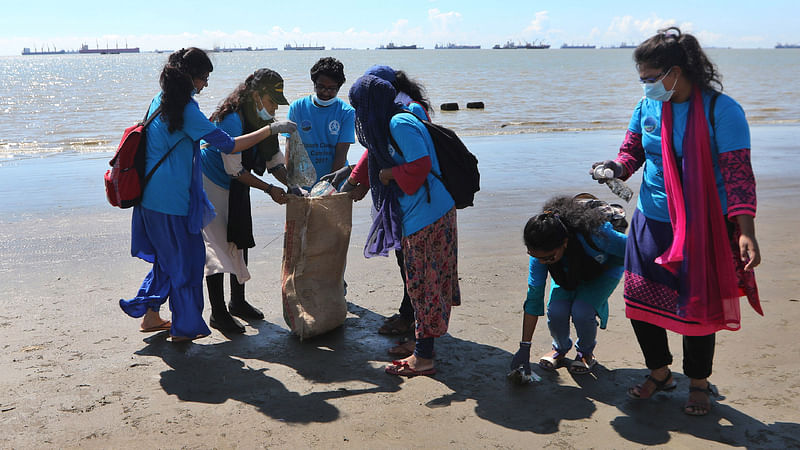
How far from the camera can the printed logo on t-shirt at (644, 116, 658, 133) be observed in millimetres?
3077

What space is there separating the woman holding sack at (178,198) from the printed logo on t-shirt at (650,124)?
6.55 feet

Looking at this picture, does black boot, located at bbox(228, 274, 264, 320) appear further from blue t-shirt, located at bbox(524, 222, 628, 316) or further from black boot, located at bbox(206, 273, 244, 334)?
blue t-shirt, located at bbox(524, 222, 628, 316)

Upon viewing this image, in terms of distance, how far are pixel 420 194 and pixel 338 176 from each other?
88 cm

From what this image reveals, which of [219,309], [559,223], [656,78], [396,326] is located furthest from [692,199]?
[219,309]

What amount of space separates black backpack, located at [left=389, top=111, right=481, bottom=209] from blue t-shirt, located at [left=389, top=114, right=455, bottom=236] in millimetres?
32

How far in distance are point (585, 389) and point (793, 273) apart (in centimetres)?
270

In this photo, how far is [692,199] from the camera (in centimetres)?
291

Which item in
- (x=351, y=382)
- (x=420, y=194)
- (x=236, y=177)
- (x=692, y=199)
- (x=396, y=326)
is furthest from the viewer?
(x=396, y=326)

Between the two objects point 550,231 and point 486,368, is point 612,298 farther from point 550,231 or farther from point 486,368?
point 550,231

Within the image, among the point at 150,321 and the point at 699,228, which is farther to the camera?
the point at 150,321

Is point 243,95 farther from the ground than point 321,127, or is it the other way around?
point 243,95

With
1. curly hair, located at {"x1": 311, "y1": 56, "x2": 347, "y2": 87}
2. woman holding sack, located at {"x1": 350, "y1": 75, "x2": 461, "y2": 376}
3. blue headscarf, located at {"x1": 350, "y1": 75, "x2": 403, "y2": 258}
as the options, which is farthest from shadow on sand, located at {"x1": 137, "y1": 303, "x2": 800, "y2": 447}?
curly hair, located at {"x1": 311, "y1": 56, "x2": 347, "y2": 87}

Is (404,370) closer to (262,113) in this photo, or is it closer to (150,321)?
(150,321)

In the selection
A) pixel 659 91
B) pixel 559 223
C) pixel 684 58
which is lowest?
pixel 559 223
